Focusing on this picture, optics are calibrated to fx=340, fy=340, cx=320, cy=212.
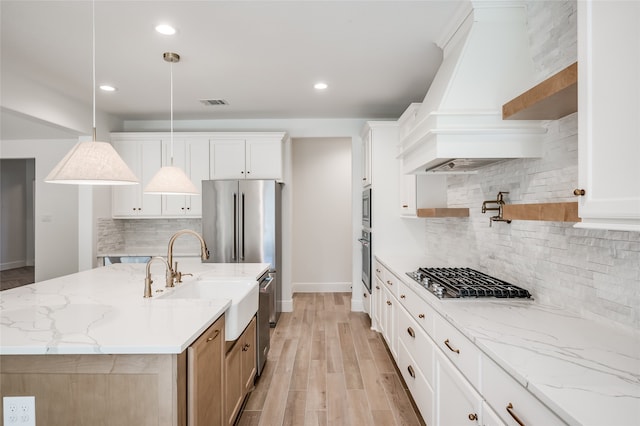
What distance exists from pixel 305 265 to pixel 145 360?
4.69 meters

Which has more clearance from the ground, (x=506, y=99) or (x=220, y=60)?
(x=220, y=60)

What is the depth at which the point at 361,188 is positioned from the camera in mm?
4707

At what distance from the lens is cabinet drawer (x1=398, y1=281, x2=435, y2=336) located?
1965 mm

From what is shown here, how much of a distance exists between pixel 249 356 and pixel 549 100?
232cm

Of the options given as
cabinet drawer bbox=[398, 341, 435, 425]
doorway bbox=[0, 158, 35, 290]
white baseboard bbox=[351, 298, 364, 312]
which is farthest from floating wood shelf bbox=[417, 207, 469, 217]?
doorway bbox=[0, 158, 35, 290]

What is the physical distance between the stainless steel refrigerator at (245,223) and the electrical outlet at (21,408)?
2.83m

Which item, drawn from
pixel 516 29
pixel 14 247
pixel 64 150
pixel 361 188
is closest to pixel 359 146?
pixel 361 188

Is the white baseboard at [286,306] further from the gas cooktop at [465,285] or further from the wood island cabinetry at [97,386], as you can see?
the wood island cabinetry at [97,386]

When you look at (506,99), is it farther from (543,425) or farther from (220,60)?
(220,60)

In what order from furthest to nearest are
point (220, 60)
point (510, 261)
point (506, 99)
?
point (220, 60)
point (510, 261)
point (506, 99)

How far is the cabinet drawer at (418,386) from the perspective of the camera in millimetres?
1942

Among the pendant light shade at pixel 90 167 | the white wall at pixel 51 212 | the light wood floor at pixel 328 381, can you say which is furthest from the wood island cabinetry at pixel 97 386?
the white wall at pixel 51 212

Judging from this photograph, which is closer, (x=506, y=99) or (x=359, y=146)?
(x=506, y=99)

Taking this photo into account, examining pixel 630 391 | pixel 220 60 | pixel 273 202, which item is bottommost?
pixel 630 391
